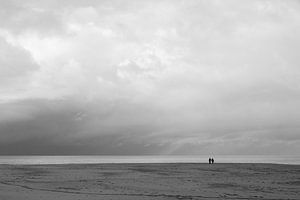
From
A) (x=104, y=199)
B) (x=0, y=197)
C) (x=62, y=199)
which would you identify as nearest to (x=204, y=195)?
(x=104, y=199)

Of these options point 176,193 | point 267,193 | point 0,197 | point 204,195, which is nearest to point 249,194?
point 267,193

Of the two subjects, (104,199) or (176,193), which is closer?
(104,199)

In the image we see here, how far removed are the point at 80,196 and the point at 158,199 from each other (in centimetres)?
530

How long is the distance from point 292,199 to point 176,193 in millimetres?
7936

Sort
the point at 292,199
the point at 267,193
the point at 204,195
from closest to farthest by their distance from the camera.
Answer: the point at 292,199, the point at 204,195, the point at 267,193

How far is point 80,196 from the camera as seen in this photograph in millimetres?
22406

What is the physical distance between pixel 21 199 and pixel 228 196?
13.8 m

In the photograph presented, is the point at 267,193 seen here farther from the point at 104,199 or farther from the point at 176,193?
the point at 104,199

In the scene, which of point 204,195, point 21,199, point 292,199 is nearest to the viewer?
point 21,199

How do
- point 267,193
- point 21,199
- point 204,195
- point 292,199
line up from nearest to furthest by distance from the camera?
point 21,199, point 292,199, point 204,195, point 267,193

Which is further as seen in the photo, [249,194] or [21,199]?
[249,194]

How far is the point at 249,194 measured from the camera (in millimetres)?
24500

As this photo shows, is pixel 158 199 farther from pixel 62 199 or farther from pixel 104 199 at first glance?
pixel 62 199

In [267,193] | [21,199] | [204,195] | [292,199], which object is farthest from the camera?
[267,193]
